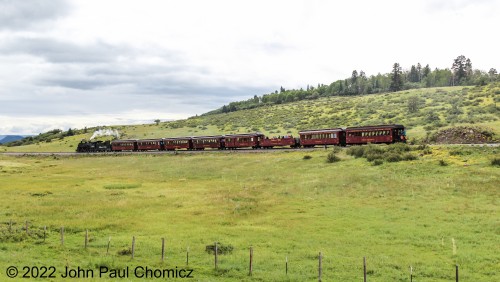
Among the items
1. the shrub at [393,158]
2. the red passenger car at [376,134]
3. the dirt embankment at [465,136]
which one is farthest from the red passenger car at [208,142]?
the dirt embankment at [465,136]

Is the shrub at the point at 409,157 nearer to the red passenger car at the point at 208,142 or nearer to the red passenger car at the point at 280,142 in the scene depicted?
the red passenger car at the point at 280,142

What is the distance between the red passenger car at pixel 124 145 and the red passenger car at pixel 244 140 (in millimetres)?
30453

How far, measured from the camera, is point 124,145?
99188 millimetres

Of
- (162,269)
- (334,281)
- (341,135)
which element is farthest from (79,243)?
(341,135)

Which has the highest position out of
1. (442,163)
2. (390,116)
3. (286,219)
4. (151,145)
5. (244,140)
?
(390,116)

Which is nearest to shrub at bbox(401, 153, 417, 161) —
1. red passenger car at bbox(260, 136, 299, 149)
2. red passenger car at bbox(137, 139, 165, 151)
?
red passenger car at bbox(260, 136, 299, 149)

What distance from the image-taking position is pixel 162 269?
64.9 feet

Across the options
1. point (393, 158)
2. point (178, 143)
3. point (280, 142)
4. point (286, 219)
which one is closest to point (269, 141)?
point (280, 142)

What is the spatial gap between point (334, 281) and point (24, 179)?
54.3 metres

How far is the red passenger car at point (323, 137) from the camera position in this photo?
63.3m

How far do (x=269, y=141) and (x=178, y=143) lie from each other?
24.3 metres

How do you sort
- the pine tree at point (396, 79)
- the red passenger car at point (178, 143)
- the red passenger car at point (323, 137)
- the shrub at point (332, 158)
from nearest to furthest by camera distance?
1. the shrub at point (332, 158)
2. the red passenger car at point (323, 137)
3. the red passenger car at point (178, 143)
4. the pine tree at point (396, 79)

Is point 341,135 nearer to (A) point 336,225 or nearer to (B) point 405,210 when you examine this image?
(B) point 405,210

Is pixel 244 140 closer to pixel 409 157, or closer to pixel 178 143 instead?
pixel 178 143
